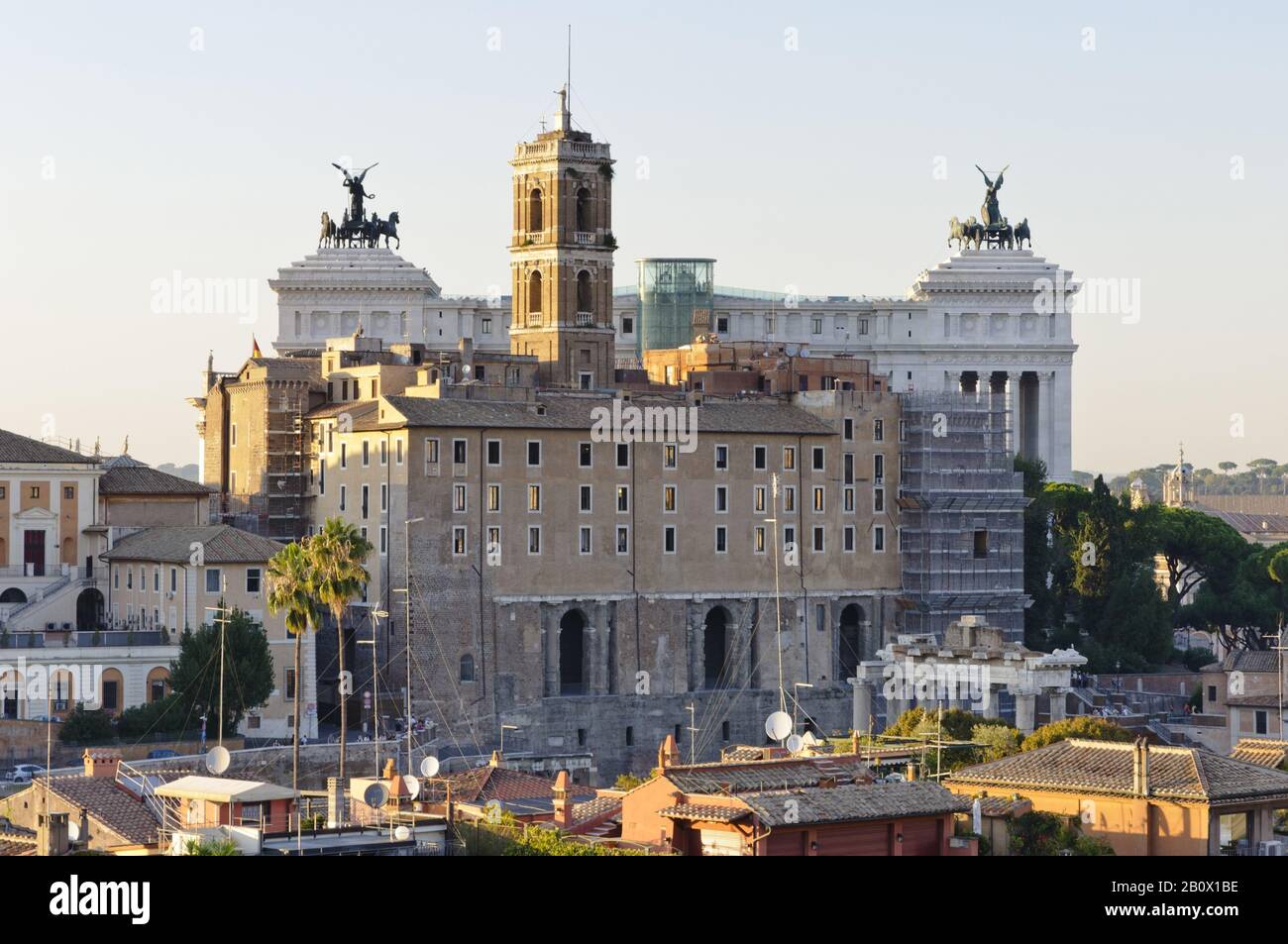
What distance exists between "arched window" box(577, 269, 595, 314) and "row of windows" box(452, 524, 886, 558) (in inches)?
531

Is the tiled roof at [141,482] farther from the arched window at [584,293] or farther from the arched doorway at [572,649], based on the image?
the arched window at [584,293]

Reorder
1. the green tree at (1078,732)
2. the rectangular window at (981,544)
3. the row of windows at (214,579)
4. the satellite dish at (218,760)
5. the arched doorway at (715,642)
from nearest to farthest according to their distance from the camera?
the satellite dish at (218,760) < the green tree at (1078,732) < the row of windows at (214,579) < the arched doorway at (715,642) < the rectangular window at (981,544)

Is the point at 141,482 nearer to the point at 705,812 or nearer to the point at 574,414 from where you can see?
the point at 574,414

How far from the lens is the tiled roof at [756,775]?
4650 centimetres

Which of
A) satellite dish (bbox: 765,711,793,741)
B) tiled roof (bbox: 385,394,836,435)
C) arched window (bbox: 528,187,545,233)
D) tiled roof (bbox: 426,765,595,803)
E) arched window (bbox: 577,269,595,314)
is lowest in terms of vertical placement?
tiled roof (bbox: 426,765,595,803)

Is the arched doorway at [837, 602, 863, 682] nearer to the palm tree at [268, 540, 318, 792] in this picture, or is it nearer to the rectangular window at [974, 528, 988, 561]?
the rectangular window at [974, 528, 988, 561]

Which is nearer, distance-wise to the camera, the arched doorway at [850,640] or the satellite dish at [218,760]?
the satellite dish at [218,760]

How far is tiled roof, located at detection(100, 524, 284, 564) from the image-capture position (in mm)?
84438

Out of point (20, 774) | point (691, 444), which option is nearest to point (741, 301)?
point (691, 444)

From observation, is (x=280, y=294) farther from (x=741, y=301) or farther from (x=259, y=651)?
(x=259, y=651)

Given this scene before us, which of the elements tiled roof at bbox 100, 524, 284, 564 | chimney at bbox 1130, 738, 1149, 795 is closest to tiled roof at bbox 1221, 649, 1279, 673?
tiled roof at bbox 100, 524, 284, 564

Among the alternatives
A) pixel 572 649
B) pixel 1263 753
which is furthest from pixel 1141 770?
pixel 572 649

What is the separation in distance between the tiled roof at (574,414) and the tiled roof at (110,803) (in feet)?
93.2

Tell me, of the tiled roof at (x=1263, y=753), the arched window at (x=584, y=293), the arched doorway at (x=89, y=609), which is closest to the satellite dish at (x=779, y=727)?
the tiled roof at (x=1263, y=753)
